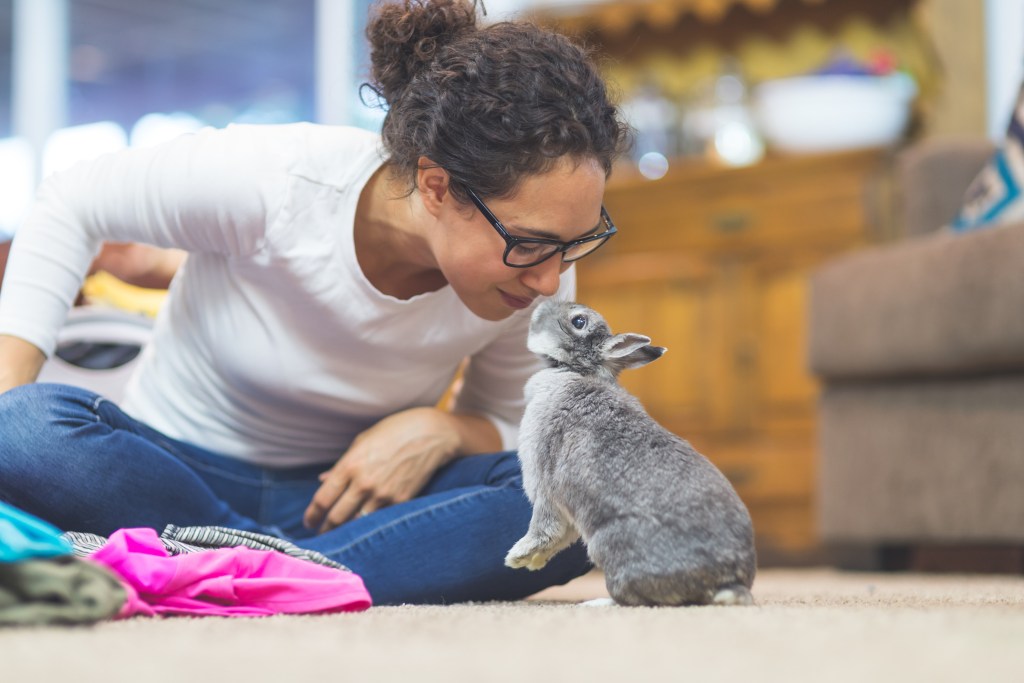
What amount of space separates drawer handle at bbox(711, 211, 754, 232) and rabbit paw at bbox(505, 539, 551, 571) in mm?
2238

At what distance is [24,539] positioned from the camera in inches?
34.7

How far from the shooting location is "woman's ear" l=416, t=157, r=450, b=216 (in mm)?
1245

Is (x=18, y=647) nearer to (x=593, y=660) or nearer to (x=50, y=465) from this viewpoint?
(x=593, y=660)

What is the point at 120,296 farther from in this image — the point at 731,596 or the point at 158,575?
the point at 731,596

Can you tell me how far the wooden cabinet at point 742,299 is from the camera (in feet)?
10.00

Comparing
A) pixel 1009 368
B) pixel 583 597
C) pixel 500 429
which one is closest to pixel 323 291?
pixel 500 429

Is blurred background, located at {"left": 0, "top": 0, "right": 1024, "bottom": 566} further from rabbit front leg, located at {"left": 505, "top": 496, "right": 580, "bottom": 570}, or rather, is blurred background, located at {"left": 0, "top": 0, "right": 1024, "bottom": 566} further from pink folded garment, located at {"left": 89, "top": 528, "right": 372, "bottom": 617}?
pink folded garment, located at {"left": 89, "top": 528, "right": 372, "bottom": 617}

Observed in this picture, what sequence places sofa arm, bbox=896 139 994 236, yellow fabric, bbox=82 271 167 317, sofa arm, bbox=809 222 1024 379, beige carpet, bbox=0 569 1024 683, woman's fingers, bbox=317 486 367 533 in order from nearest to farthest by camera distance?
beige carpet, bbox=0 569 1024 683 < woman's fingers, bbox=317 486 367 533 < sofa arm, bbox=809 222 1024 379 < yellow fabric, bbox=82 271 167 317 < sofa arm, bbox=896 139 994 236

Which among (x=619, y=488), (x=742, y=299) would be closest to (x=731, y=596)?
(x=619, y=488)

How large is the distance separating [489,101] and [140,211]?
0.43 meters

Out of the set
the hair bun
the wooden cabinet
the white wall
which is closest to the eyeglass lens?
the hair bun

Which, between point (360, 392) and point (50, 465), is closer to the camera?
point (50, 465)

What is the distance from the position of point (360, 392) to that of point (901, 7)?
9.08 ft

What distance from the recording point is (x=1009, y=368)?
193 centimetres
